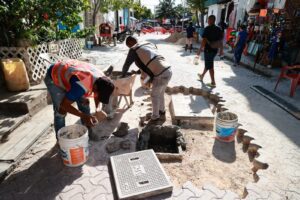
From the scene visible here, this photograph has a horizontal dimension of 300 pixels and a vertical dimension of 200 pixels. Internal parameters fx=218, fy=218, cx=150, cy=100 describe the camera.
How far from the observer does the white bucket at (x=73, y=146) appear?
3039mm

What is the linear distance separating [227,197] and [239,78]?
6507 mm

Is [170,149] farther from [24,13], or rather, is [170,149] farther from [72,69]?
[24,13]

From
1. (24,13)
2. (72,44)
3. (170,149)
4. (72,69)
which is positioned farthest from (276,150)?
(72,44)

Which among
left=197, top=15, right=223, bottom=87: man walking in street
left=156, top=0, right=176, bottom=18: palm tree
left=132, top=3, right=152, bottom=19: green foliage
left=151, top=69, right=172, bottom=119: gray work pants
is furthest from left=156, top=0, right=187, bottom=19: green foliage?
left=151, top=69, right=172, bottom=119: gray work pants

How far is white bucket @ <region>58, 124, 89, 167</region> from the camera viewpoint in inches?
120

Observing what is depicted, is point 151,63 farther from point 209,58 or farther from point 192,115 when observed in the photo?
point 209,58

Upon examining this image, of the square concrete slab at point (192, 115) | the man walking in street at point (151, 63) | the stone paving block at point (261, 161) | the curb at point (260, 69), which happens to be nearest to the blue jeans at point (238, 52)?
the curb at point (260, 69)

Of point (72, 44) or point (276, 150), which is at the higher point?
point (72, 44)

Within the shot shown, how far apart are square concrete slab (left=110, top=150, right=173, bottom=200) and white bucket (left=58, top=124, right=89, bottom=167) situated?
1.50 feet

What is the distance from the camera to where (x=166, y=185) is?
9.27 ft

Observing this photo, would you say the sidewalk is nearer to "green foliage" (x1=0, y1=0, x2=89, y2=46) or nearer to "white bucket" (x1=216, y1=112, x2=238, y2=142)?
"white bucket" (x1=216, y1=112, x2=238, y2=142)

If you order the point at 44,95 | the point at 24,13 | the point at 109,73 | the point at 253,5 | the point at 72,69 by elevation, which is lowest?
the point at 44,95

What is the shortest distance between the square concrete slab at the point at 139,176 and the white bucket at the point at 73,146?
456mm

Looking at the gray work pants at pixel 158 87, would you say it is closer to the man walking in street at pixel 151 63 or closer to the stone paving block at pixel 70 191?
the man walking in street at pixel 151 63
